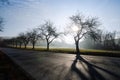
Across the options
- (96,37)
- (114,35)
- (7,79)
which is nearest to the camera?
(7,79)

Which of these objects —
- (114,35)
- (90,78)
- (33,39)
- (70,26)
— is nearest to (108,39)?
(114,35)

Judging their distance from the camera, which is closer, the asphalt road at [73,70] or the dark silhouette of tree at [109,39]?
the asphalt road at [73,70]

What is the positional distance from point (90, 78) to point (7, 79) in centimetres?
422

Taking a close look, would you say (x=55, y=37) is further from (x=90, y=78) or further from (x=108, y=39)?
(x=90, y=78)

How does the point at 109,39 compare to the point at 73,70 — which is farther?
the point at 109,39

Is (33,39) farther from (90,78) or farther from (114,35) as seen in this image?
(90,78)

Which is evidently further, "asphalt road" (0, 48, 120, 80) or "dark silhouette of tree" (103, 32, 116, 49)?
"dark silhouette of tree" (103, 32, 116, 49)

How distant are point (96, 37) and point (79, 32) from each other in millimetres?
5199

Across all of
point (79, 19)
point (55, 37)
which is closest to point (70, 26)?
point (79, 19)

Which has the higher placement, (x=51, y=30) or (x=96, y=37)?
(x=51, y=30)

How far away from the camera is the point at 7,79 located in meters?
7.71

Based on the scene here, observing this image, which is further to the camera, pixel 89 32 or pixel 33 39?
pixel 33 39

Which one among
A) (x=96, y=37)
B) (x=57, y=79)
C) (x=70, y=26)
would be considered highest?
(x=70, y=26)

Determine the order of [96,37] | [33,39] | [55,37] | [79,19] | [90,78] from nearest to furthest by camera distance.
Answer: [90,78] → [96,37] → [79,19] → [55,37] → [33,39]
